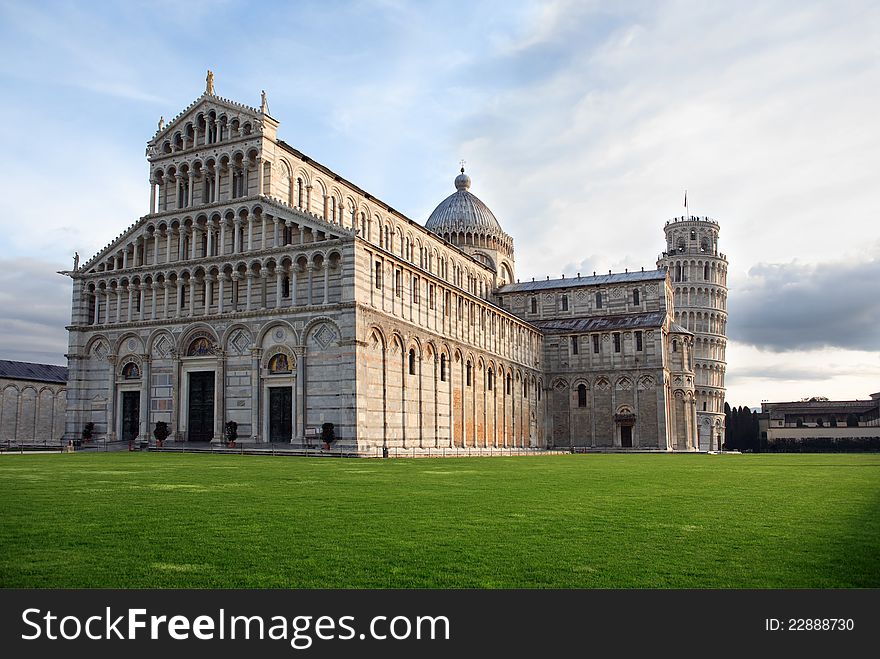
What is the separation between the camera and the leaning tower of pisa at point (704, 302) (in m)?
104

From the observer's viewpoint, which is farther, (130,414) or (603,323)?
(603,323)

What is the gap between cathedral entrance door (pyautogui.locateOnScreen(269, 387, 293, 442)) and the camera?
4628 centimetres

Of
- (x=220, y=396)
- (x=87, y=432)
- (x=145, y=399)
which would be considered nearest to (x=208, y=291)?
(x=220, y=396)

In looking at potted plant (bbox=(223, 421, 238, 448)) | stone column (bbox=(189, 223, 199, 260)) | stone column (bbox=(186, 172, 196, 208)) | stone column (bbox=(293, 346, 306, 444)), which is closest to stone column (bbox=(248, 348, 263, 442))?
potted plant (bbox=(223, 421, 238, 448))

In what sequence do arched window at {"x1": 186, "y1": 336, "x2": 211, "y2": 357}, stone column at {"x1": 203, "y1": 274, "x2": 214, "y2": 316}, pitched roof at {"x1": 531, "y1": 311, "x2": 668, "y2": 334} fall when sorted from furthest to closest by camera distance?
pitched roof at {"x1": 531, "y1": 311, "x2": 668, "y2": 334} → stone column at {"x1": 203, "y1": 274, "x2": 214, "y2": 316} → arched window at {"x1": 186, "y1": 336, "x2": 211, "y2": 357}

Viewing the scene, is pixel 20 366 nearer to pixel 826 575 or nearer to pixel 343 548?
Result: pixel 343 548

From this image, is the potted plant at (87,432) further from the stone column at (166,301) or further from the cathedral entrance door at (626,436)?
the cathedral entrance door at (626,436)

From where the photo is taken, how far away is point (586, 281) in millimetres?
84875

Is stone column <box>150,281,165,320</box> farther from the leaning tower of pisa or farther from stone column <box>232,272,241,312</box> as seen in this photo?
the leaning tower of pisa

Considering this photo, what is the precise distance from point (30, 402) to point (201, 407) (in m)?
24.8

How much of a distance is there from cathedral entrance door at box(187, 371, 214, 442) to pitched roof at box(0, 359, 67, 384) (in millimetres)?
23093

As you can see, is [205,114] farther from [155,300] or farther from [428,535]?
[428,535]

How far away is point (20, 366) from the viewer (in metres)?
67.0

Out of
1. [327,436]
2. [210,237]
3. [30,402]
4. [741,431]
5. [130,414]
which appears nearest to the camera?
[327,436]
